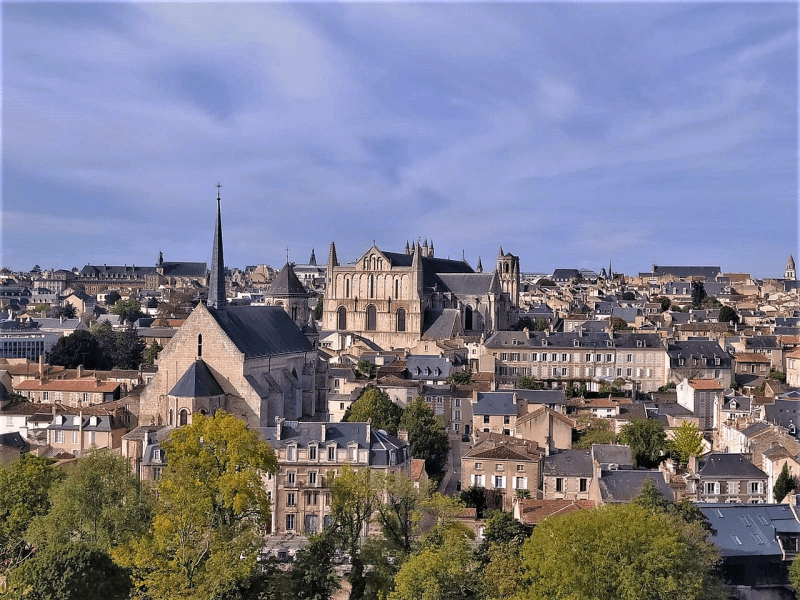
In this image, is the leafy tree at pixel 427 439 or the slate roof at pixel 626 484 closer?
the slate roof at pixel 626 484

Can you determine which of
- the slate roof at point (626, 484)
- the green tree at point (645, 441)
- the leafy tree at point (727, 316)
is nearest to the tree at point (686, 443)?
the green tree at point (645, 441)

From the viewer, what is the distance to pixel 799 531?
111 feet

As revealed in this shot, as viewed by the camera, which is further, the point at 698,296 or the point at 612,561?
the point at 698,296

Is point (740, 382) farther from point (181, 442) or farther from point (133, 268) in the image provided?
point (133, 268)

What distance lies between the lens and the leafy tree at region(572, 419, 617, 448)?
49719mm

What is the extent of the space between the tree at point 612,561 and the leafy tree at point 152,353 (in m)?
58.1

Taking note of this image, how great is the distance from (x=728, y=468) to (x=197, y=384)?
24455 mm

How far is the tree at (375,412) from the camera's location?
50.7m

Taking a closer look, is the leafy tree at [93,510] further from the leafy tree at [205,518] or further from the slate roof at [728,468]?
the slate roof at [728,468]

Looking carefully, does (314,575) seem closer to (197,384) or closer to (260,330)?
(197,384)

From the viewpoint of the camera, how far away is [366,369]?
7012 centimetres

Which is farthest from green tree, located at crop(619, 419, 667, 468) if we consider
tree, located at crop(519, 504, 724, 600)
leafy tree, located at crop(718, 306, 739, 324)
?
leafy tree, located at crop(718, 306, 739, 324)

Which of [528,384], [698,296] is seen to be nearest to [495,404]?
[528,384]

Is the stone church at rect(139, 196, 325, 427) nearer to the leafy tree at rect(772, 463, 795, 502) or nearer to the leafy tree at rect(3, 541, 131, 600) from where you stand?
the leafy tree at rect(3, 541, 131, 600)
